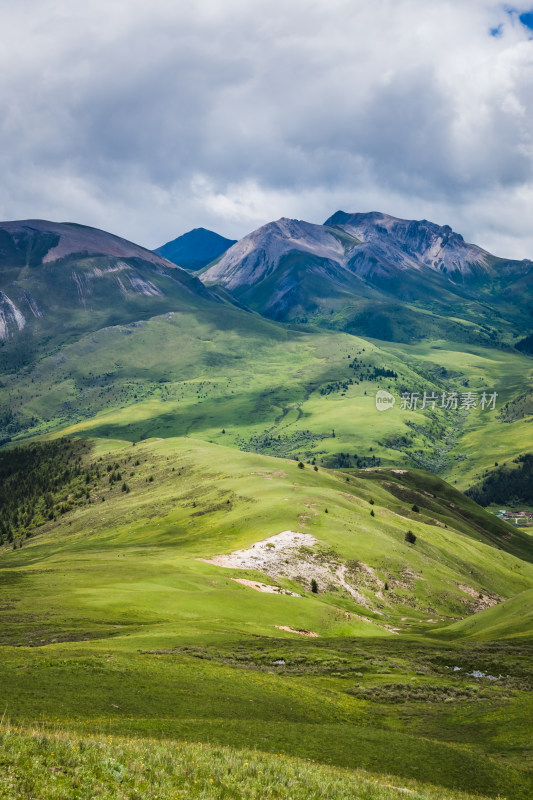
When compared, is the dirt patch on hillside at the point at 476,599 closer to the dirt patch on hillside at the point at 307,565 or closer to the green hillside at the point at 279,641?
the green hillside at the point at 279,641

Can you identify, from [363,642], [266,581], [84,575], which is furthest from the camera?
[266,581]

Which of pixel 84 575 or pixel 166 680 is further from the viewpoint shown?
pixel 84 575

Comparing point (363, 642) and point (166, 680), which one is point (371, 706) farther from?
point (363, 642)

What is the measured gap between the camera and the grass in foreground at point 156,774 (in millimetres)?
17828

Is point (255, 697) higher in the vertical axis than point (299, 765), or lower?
lower

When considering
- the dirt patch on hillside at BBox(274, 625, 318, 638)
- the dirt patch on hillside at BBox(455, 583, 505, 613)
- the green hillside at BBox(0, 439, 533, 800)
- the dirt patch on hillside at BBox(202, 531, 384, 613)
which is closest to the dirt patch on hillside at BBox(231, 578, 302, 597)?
the green hillside at BBox(0, 439, 533, 800)

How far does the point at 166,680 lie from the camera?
4219 cm

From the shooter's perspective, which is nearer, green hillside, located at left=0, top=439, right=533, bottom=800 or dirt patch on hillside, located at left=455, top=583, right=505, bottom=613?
Result: green hillside, located at left=0, top=439, right=533, bottom=800

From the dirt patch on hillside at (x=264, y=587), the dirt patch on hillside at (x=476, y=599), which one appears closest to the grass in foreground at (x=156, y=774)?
the dirt patch on hillside at (x=264, y=587)

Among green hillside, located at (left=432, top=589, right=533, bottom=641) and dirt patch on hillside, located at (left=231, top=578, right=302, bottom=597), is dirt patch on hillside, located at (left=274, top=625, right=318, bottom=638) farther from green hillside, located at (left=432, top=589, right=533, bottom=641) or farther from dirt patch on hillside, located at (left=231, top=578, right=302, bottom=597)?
green hillside, located at (left=432, top=589, right=533, bottom=641)

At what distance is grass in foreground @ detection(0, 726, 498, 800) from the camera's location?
17828 millimetres

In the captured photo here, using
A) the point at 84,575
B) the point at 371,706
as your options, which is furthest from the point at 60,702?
the point at 84,575

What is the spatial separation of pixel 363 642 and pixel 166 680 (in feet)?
119

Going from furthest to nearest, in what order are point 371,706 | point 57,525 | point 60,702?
point 57,525 < point 371,706 < point 60,702
